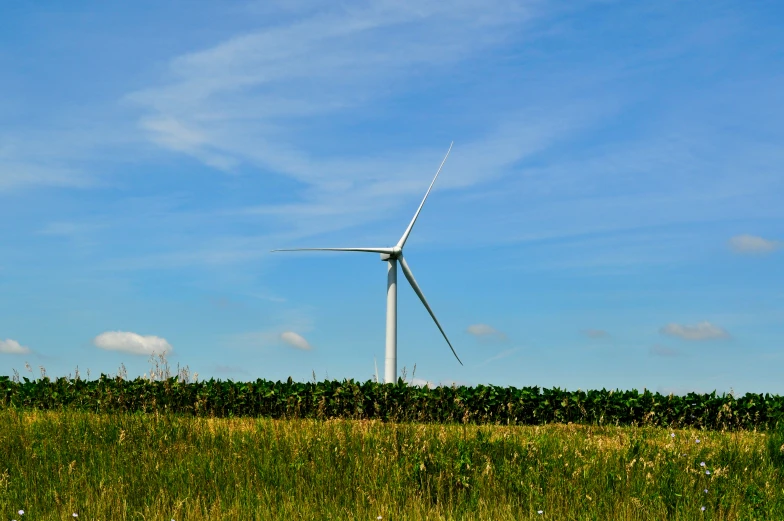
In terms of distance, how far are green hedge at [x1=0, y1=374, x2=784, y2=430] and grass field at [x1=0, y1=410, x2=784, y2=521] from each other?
662 centimetres

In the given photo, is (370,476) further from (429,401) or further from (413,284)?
(413,284)

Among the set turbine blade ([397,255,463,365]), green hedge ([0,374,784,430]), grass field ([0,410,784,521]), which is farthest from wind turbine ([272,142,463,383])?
grass field ([0,410,784,521])

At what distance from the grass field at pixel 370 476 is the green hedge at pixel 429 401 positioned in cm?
662

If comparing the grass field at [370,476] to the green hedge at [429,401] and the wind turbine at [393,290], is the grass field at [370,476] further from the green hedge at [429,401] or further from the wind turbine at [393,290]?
the wind turbine at [393,290]

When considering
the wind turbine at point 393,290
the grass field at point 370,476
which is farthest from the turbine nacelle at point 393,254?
the grass field at point 370,476

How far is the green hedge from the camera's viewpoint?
54.0ft

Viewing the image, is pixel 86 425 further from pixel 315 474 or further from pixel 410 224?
pixel 410 224

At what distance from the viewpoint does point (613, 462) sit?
8.41 meters

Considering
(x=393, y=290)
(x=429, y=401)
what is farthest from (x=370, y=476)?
(x=393, y=290)

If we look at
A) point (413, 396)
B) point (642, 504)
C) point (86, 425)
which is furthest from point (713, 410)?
point (86, 425)

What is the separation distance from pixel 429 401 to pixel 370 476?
894 cm

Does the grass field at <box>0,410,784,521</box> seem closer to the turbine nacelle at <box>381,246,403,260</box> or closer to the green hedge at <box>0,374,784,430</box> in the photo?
the green hedge at <box>0,374,784,430</box>

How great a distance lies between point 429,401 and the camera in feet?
54.4

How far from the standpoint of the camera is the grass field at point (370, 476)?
23.2 feet
